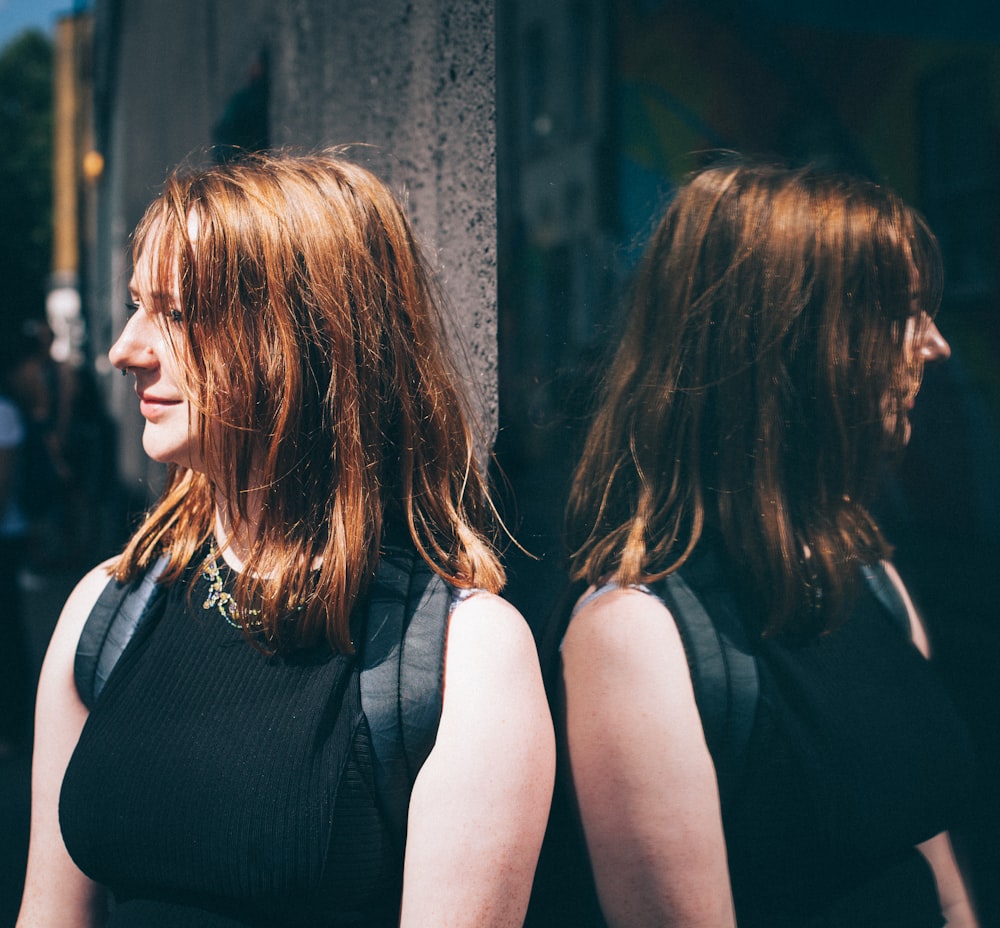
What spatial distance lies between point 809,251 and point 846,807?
2.83 ft

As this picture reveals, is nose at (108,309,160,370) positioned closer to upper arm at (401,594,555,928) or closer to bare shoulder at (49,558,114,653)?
bare shoulder at (49,558,114,653)

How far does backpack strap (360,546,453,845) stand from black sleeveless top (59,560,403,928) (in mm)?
24

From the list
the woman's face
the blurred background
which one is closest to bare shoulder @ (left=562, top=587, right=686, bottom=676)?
the blurred background

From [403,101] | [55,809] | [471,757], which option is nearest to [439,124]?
[403,101]

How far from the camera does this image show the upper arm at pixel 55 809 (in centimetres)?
164

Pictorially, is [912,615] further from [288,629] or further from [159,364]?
[159,364]

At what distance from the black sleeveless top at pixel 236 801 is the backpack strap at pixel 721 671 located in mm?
514

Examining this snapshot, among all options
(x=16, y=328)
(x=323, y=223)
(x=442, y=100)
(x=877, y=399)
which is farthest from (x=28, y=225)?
(x=877, y=399)

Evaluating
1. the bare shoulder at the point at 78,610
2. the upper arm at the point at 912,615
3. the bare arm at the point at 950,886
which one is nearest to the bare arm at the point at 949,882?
the bare arm at the point at 950,886

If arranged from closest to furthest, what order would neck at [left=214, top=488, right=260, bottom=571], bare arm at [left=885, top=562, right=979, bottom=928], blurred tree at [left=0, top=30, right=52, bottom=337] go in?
bare arm at [left=885, top=562, right=979, bottom=928] < neck at [left=214, top=488, right=260, bottom=571] < blurred tree at [left=0, top=30, right=52, bottom=337]

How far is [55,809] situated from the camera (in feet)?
5.41

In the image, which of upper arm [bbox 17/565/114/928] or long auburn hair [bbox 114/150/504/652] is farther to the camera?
upper arm [bbox 17/565/114/928]

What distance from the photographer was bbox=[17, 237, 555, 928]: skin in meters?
1.37

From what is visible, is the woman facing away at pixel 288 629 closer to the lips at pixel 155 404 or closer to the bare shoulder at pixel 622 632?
the lips at pixel 155 404
